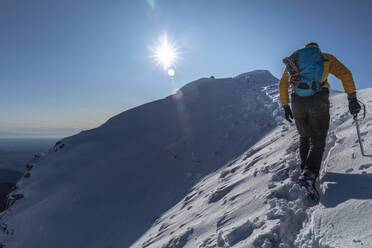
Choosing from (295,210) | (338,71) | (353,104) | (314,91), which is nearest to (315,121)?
Answer: (314,91)

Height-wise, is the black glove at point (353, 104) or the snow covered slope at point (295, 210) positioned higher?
the black glove at point (353, 104)

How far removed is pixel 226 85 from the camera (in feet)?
70.5

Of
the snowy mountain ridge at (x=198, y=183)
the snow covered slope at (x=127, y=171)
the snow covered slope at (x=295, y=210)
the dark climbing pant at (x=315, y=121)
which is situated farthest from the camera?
the snow covered slope at (x=127, y=171)

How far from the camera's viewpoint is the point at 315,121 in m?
3.23

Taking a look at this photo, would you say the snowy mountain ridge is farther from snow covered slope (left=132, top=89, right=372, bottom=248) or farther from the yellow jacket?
the yellow jacket

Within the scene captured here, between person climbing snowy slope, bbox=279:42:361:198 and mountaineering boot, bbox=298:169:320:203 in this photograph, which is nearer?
mountaineering boot, bbox=298:169:320:203

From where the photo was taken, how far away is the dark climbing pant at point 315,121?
310 cm

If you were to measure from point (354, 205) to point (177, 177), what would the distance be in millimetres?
8472

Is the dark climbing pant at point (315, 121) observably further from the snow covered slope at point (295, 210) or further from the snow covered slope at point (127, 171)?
the snow covered slope at point (127, 171)

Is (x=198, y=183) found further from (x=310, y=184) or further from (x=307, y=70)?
(x=307, y=70)

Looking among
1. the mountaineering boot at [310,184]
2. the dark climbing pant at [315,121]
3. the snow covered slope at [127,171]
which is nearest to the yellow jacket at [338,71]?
the dark climbing pant at [315,121]

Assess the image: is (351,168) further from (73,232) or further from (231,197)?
(73,232)

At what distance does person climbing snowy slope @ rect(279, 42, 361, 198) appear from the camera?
125 inches

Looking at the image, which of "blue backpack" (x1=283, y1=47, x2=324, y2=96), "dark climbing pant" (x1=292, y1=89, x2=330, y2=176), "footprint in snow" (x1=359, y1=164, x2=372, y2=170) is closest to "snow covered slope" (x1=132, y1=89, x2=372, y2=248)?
"footprint in snow" (x1=359, y1=164, x2=372, y2=170)
